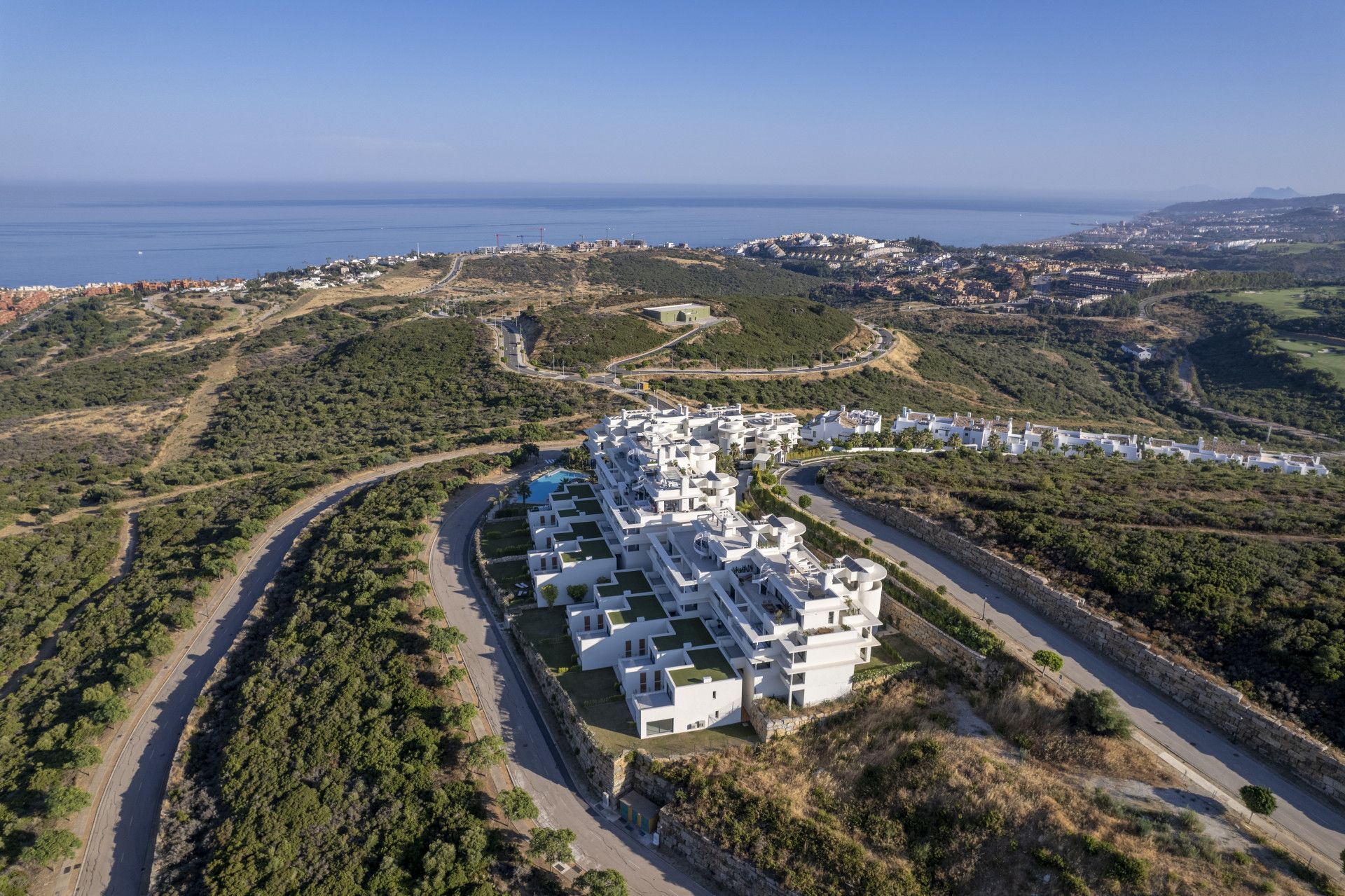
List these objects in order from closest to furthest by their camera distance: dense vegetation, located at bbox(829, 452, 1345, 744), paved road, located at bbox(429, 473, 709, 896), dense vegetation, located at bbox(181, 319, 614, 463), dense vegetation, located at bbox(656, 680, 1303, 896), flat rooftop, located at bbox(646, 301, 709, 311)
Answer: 1. dense vegetation, located at bbox(656, 680, 1303, 896)
2. paved road, located at bbox(429, 473, 709, 896)
3. dense vegetation, located at bbox(829, 452, 1345, 744)
4. dense vegetation, located at bbox(181, 319, 614, 463)
5. flat rooftop, located at bbox(646, 301, 709, 311)

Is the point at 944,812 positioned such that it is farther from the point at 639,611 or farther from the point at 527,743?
the point at 527,743

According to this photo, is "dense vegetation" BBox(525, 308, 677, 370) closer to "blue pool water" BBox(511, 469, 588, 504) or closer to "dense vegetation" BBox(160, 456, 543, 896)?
"blue pool water" BBox(511, 469, 588, 504)

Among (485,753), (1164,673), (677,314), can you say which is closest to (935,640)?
(1164,673)

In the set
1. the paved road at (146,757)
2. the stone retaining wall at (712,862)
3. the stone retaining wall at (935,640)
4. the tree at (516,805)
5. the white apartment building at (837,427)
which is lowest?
the paved road at (146,757)

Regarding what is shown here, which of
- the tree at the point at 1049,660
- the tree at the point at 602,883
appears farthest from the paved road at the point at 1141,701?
the tree at the point at 602,883

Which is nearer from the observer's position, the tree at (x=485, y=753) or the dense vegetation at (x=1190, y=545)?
the dense vegetation at (x=1190, y=545)

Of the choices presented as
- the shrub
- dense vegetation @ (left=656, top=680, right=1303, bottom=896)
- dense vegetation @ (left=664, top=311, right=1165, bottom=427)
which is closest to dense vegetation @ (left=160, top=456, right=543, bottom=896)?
the shrub

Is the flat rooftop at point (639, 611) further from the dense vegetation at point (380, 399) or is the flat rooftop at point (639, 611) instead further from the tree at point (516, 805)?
the dense vegetation at point (380, 399)
